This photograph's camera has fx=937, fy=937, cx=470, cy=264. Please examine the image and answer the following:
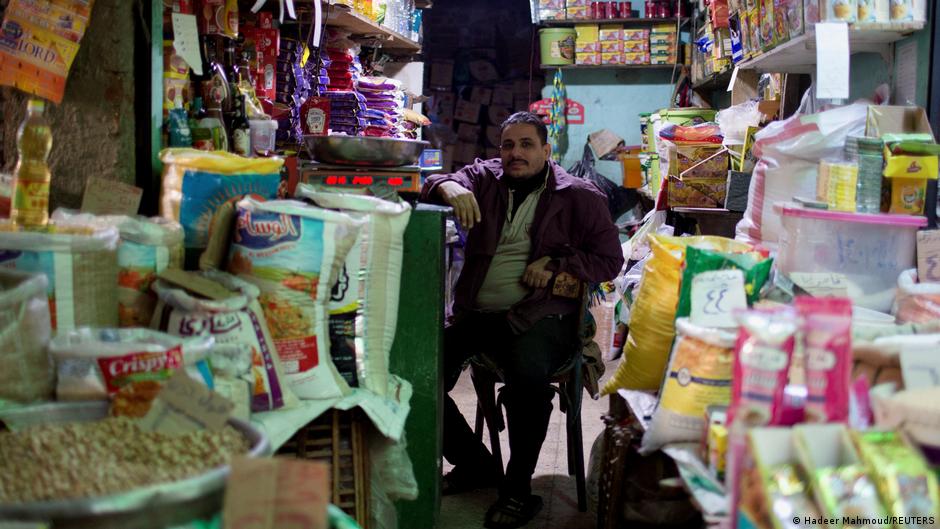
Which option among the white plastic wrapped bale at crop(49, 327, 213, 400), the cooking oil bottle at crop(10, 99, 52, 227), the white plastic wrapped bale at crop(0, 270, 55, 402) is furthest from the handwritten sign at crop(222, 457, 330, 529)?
the cooking oil bottle at crop(10, 99, 52, 227)

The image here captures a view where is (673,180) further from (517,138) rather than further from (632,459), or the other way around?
(632,459)

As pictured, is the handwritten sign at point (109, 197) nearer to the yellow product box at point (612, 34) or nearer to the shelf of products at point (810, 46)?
the shelf of products at point (810, 46)

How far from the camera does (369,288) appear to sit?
2.53 meters

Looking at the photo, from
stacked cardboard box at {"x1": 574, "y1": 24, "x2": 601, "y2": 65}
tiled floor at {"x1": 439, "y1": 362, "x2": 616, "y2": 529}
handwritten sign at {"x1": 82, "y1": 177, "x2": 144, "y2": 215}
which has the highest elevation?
stacked cardboard box at {"x1": 574, "y1": 24, "x2": 601, "y2": 65}

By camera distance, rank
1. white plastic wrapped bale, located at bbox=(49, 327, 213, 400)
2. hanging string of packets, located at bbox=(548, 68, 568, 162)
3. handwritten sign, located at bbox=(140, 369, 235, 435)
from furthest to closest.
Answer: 1. hanging string of packets, located at bbox=(548, 68, 568, 162)
2. white plastic wrapped bale, located at bbox=(49, 327, 213, 400)
3. handwritten sign, located at bbox=(140, 369, 235, 435)

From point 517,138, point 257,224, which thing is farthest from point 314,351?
point 517,138

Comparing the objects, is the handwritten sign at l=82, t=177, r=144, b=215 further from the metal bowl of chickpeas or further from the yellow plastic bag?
the yellow plastic bag

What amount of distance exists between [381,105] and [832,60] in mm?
3023

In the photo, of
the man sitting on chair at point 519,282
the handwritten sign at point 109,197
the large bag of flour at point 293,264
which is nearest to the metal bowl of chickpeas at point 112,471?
the large bag of flour at point 293,264

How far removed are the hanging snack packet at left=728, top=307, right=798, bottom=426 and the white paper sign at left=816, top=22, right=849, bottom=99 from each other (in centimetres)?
134

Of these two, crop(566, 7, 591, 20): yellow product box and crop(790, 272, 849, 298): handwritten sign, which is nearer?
crop(790, 272, 849, 298): handwritten sign

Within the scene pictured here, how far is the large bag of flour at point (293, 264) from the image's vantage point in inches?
87.4

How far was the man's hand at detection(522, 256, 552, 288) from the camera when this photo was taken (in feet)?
11.5

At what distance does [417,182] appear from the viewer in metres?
3.18
